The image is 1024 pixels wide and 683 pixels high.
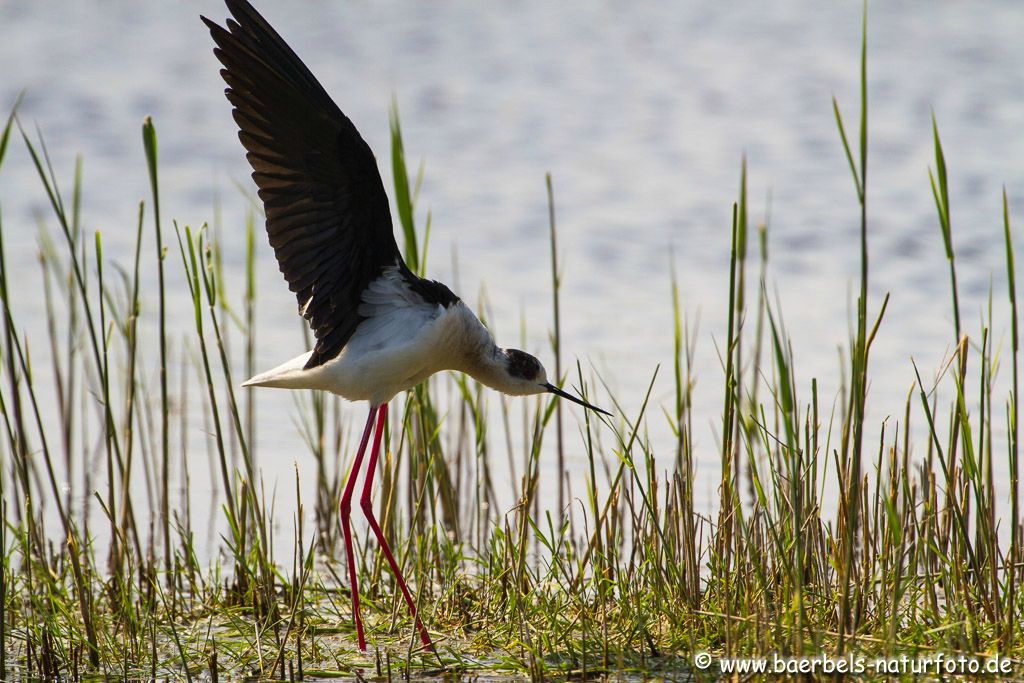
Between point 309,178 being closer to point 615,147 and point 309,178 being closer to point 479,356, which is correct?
point 479,356

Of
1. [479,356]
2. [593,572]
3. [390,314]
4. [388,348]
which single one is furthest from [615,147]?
[593,572]

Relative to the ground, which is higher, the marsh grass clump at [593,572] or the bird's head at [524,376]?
the bird's head at [524,376]

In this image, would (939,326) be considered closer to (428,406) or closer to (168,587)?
(428,406)

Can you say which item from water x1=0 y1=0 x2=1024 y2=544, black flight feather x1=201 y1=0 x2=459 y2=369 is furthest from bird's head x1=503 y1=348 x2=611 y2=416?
water x1=0 y1=0 x2=1024 y2=544

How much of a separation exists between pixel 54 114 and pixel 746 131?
5.94 meters

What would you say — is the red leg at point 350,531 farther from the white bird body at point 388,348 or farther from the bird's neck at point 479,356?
the bird's neck at point 479,356

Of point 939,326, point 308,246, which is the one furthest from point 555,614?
point 939,326

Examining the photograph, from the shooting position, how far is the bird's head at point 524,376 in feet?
15.5

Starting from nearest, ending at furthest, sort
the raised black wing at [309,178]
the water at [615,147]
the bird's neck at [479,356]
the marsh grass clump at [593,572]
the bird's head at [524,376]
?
the marsh grass clump at [593,572]
the raised black wing at [309,178]
the bird's neck at [479,356]
the bird's head at [524,376]
the water at [615,147]

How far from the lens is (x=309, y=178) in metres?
4.18

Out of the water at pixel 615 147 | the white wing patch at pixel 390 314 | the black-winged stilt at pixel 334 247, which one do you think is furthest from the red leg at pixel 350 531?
the water at pixel 615 147

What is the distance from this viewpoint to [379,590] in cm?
480

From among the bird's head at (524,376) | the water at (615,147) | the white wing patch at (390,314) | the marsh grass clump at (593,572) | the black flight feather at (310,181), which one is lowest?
the marsh grass clump at (593,572)

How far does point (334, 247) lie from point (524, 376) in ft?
2.93
